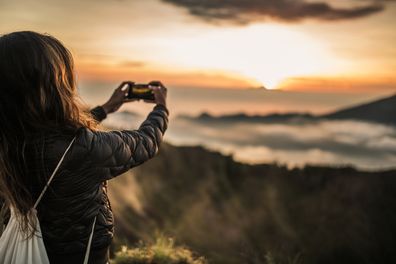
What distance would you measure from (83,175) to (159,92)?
80cm

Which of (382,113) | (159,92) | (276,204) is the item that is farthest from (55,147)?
(382,113)

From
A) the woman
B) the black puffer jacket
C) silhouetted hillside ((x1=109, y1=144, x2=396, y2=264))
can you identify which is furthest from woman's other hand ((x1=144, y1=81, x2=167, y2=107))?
silhouetted hillside ((x1=109, y1=144, x2=396, y2=264))

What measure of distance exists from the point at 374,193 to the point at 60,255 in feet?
142

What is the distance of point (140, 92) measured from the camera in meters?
3.16

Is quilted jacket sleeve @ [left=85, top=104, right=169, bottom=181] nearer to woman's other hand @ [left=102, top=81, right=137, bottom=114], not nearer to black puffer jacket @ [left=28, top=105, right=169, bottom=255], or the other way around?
black puffer jacket @ [left=28, top=105, right=169, bottom=255]

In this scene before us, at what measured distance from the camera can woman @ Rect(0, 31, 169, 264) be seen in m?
2.17

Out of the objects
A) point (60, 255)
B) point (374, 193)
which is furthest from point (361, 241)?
point (60, 255)

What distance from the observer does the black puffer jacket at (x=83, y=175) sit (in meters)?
2.29

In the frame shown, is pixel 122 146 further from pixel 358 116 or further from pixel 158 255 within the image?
pixel 358 116

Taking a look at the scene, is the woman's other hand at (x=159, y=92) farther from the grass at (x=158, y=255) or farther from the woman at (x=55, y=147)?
the grass at (x=158, y=255)

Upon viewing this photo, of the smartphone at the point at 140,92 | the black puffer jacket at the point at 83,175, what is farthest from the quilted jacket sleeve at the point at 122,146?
the smartphone at the point at 140,92

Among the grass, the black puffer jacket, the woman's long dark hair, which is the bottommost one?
the grass

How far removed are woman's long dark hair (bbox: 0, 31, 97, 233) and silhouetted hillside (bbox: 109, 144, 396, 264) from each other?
2365cm

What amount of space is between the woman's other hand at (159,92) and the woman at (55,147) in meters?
0.33
